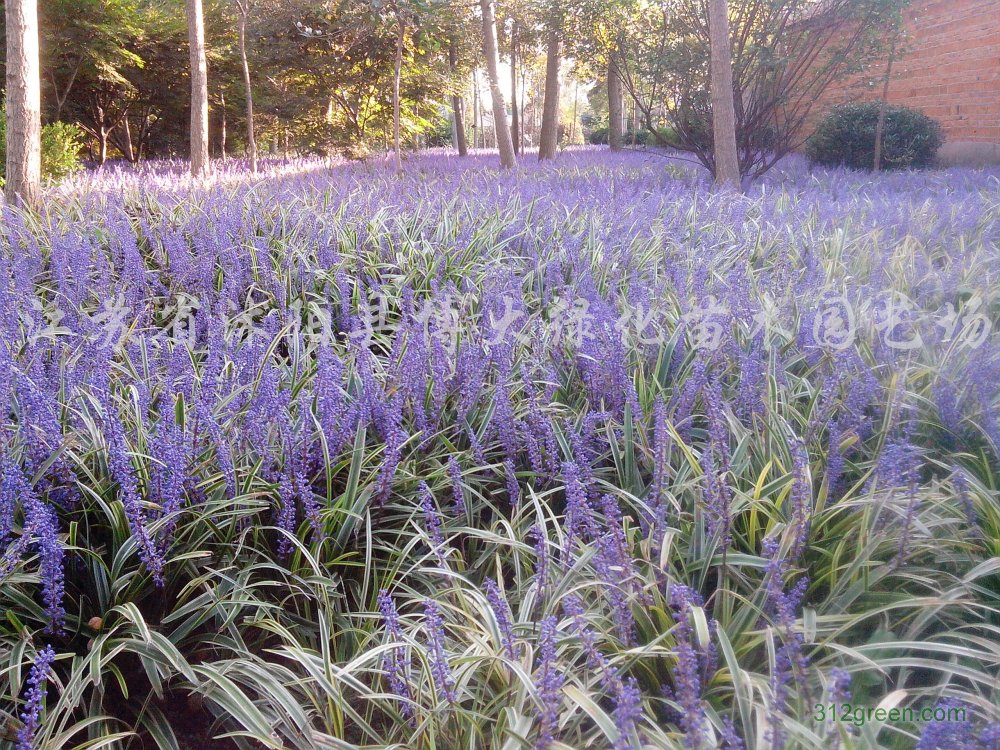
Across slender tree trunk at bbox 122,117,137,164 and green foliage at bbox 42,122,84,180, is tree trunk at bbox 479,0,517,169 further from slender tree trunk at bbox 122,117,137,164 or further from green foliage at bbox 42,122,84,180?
slender tree trunk at bbox 122,117,137,164

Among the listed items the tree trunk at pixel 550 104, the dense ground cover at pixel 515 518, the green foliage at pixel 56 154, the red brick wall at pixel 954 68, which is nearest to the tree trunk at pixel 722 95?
the dense ground cover at pixel 515 518

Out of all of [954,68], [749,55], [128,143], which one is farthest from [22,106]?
[128,143]

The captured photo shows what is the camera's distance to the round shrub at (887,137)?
1069cm

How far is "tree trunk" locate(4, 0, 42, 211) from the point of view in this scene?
205 inches

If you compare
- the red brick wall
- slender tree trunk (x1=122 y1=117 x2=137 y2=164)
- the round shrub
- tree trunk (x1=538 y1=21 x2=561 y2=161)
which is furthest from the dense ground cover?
slender tree trunk (x1=122 y1=117 x2=137 y2=164)

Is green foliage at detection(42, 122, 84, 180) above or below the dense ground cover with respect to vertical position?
above

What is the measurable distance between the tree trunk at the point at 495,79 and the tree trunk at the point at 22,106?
5.03 metres

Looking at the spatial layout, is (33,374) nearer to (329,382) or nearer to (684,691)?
(329,382)

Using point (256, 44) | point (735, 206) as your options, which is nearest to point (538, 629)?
point (735, 206)

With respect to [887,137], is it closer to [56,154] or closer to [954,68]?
[954,68]

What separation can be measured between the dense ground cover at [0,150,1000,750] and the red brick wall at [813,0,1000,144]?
32.1 ft

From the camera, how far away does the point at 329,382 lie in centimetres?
204

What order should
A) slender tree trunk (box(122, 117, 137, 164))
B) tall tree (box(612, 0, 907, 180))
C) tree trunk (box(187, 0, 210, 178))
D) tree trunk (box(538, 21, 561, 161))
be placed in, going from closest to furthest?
tall tree (box(612, 0, 907, 180)) → tree trunk (box(187, 0, 210, 178)) → tree trunk (box(538, 21, 561, 161)) → slender tree trunk (box(122, 117, 137, 164))

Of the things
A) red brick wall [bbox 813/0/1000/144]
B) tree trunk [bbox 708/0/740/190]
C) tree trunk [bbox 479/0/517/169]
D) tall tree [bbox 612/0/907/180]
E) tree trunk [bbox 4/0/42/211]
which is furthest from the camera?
red brick wall [bbox 813/0/1000/144]
